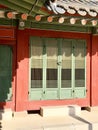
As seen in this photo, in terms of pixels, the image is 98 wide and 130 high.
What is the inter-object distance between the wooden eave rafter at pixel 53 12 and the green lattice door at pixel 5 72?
34.8 inches

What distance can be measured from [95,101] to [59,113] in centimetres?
143

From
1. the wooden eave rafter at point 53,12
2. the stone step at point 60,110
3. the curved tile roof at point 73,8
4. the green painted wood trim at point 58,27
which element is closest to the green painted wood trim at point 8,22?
the wooden eave rafter at point 53,12

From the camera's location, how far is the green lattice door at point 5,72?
8.76m

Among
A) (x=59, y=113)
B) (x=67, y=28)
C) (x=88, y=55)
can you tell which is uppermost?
(x=67, y=28)

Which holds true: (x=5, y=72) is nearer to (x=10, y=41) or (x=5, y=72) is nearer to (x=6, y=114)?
(x=10, y=41)

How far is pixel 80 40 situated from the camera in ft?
31.6

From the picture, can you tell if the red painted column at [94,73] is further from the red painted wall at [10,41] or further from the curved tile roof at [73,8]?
the red painted wall at [10,41]

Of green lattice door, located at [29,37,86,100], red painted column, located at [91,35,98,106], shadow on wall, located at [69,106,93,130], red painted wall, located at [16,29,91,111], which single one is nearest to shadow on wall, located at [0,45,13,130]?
red painted wall, located at [16,29,91,111]

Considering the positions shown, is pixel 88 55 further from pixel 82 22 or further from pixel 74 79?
pixel 82 22

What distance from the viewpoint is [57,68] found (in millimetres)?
9344

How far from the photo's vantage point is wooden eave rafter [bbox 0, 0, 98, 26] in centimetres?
609

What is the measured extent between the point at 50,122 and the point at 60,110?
84cm

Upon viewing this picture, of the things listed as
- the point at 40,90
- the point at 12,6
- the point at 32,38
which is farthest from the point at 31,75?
the point at 12,6

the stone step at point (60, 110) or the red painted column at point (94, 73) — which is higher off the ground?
the red painted column at point (94, 73)
